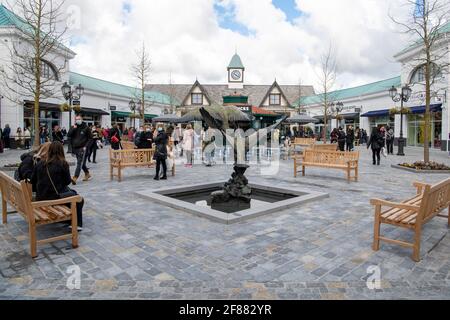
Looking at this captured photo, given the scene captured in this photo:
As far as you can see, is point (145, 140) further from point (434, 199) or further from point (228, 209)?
point (434, 199)

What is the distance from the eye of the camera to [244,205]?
21.2 feet

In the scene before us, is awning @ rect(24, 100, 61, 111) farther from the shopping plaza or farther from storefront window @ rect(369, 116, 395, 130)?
Result: storefront window @ rect(369, 116, 395, 130)

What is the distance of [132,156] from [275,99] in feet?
128

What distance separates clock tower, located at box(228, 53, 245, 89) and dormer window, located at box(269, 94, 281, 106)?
6756mm

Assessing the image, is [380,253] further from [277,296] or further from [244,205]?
[244,205]

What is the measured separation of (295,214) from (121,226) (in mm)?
3047

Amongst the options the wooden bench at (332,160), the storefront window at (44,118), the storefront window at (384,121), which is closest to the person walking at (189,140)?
the wooden bench at (332,160)

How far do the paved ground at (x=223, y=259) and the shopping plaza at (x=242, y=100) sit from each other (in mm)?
10455

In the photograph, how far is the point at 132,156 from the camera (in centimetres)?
1013

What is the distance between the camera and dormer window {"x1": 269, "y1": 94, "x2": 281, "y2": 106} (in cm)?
4681

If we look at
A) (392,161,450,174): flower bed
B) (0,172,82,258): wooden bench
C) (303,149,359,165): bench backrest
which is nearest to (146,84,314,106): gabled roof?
(392,161,450,174): flower bed

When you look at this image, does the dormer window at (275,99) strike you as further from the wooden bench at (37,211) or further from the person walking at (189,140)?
the wooden bench at (37,211)

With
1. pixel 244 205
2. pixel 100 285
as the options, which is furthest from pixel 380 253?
pixel 100 285

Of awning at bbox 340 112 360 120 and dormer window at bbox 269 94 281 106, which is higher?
dormer window at bbox 269 94 281 106
